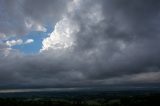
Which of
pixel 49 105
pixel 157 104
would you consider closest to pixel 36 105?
pixel 49 105

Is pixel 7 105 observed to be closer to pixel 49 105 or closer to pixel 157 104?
pixel 49 105

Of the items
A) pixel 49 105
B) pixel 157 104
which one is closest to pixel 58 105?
pixel 49 105

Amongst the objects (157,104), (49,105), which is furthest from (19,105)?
(157,104)

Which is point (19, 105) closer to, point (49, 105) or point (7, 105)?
point (7, 105)

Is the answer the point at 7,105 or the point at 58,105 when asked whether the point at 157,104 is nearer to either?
the point at 58,105

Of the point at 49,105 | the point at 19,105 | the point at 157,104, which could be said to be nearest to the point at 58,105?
the point at 49,105

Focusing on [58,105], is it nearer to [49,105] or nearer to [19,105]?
[49,105]
